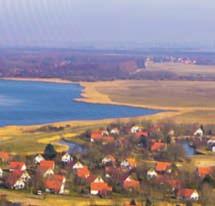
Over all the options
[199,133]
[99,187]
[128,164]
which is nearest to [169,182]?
[99,187]

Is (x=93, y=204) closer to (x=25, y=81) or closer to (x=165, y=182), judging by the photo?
(x=165, y=182)

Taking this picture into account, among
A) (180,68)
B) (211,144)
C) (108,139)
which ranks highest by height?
(180,68)

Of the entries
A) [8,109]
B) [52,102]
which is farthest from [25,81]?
[8,109]

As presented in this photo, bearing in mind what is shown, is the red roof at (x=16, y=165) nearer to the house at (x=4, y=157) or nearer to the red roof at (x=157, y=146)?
the house at (x=4, y=157)

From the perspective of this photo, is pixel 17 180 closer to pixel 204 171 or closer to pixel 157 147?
pixel 204 171

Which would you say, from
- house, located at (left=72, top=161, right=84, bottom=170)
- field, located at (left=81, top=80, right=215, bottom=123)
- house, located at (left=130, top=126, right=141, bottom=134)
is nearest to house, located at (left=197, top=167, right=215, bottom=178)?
house, located at (left=72, top=161, right=84, bottom=170)

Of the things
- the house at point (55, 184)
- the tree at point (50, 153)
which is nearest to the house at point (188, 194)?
the house at point (55, 184)
